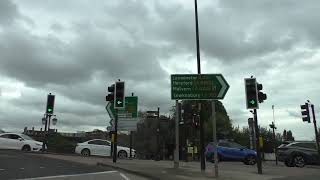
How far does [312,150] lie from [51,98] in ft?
66.9

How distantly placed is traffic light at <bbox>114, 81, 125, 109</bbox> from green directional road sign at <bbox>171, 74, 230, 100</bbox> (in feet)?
23.1

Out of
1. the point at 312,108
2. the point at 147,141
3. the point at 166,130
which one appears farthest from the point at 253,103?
the point at 147,141

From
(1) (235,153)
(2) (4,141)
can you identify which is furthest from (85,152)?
(1) (235,153)

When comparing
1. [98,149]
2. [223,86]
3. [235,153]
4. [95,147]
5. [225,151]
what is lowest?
[235,153]

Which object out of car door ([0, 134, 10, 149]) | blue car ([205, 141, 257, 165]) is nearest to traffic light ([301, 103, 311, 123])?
blue car ([205, 141, 257, 165])

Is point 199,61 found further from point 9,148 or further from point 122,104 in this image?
point 9,148

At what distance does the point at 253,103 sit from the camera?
23.0 m

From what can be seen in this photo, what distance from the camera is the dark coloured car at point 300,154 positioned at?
99.7 feet

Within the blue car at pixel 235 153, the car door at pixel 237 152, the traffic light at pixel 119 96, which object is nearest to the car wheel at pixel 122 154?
the blue car at pixel 235 153

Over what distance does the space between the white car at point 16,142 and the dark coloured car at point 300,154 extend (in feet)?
64.4

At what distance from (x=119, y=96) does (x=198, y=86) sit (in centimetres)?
830

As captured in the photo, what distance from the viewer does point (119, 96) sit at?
30.0m

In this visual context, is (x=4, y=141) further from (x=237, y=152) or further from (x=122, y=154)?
(x=237, y=152)

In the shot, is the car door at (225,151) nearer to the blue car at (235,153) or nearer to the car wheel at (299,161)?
the blue car at (235,153)
